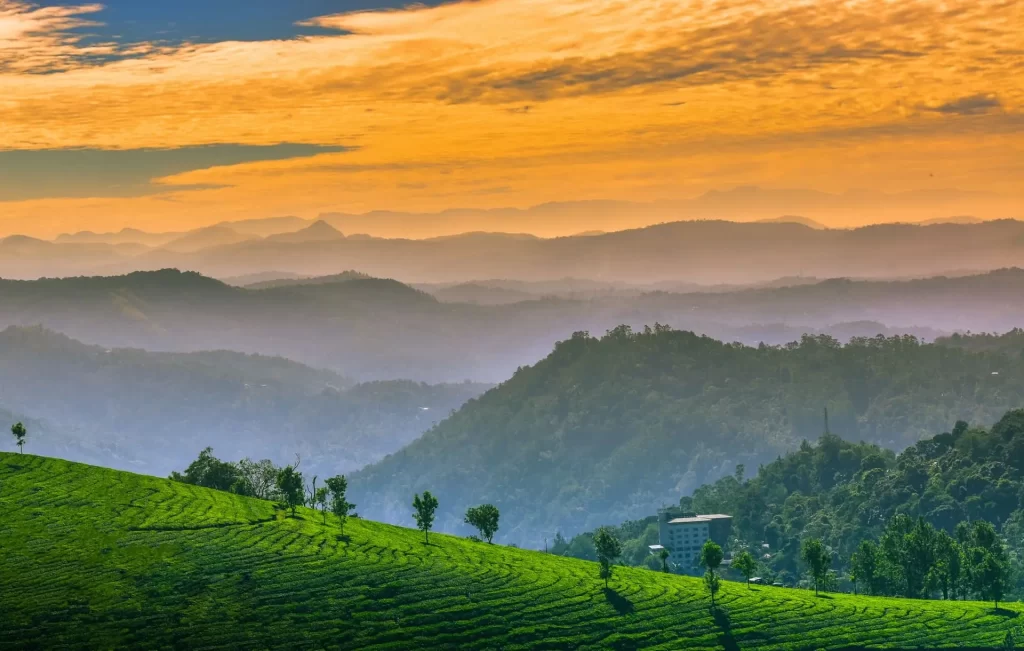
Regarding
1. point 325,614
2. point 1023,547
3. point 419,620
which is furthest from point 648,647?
point 1023,547

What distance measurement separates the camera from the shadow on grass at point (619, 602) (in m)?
112

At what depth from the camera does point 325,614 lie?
10219 cm

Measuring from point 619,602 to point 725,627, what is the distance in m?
9.15

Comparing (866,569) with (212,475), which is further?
(212,475)

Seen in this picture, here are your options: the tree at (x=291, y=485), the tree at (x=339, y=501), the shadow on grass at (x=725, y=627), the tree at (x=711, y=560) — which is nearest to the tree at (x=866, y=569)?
the tree at (x=711, y=560)

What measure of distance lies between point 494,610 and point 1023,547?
122 meters

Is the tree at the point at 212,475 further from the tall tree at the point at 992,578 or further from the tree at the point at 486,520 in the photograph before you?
the tall tree at the point at 992,578

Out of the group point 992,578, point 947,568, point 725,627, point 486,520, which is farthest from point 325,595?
point 947,568

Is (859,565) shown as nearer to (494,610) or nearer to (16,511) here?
Answer: (494,610)

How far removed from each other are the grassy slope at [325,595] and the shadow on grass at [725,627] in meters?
0.21

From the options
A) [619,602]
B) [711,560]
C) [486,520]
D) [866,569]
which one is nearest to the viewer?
[619,602]

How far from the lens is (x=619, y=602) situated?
113438 millimetres

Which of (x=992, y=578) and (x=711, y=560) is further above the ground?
(x=711, y=560)

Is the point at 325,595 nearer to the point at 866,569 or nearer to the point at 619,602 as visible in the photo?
the point at 619,602
